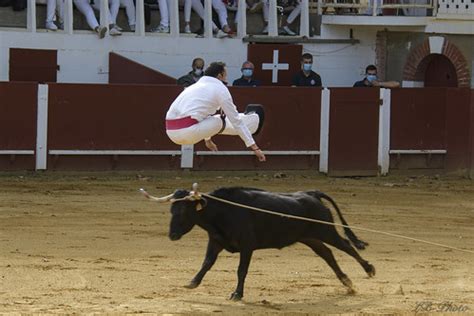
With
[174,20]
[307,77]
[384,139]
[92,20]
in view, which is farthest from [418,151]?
[92,20]

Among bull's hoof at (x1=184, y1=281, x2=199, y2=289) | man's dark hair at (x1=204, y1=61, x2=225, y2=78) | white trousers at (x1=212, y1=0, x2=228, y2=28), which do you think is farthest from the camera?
white trousers at (x1=212, y1=0, x2=228, y2=28)

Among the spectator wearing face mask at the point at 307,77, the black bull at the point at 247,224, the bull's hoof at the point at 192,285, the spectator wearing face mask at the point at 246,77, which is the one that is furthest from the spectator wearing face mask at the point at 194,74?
the bull's hoof at the point at 192,285

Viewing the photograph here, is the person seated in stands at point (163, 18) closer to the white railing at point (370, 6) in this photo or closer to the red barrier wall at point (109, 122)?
the red barrier wall at point (109, 122)

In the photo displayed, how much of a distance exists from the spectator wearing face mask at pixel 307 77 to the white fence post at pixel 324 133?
17.4 inches

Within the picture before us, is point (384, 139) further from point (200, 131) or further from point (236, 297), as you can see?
point (236, 297)

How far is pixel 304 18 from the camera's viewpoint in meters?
19.8

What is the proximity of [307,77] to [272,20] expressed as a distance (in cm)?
168

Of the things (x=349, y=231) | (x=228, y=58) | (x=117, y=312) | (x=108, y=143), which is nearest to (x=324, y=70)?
(x=228, y=58)

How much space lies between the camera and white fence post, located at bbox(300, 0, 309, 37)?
1980 cm

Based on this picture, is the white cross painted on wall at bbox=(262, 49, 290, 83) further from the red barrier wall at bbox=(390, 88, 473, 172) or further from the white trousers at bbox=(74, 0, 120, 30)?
the white trousers at bbox=(74, 0, 120, 30)

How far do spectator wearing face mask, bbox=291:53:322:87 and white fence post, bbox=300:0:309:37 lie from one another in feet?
4.69

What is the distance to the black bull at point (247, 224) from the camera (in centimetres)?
919

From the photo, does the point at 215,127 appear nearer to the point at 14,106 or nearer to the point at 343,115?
the point at 14,106

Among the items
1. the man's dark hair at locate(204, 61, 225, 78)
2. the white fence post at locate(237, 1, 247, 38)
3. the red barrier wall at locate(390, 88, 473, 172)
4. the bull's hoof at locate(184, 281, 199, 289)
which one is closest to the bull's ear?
the bull's hoof at locate(184, 281, 199, 289)
